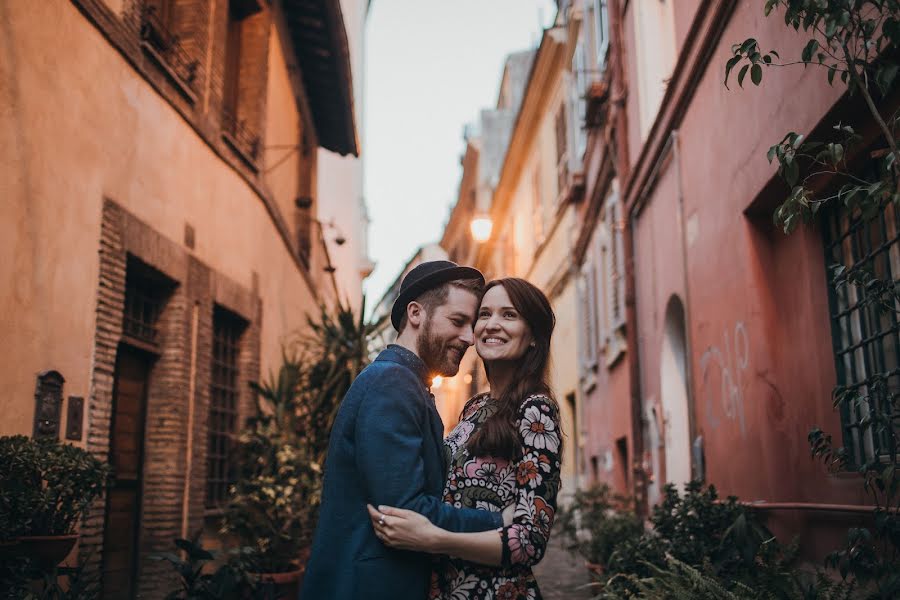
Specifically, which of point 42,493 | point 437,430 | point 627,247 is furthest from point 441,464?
point 627,247

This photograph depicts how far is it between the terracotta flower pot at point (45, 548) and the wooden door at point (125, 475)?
2342mm

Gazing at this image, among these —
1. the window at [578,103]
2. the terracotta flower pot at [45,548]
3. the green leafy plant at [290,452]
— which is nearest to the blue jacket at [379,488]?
the terracotta flower pot at [45,548]

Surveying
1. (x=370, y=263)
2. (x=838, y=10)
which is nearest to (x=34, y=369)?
(x=838, y=10)

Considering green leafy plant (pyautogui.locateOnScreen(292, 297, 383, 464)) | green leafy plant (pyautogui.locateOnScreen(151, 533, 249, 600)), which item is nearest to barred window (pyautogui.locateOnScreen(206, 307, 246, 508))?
green leafy plant (pyautogui.locateOnScreen(292, 297, 383, 464))

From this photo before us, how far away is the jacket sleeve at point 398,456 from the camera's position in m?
2.65

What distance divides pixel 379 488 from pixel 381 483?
0.02 m

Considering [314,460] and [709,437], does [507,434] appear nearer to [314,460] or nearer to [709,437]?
[709,437]

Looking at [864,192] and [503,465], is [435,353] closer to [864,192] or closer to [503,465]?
[503,465]

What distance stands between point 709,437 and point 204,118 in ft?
18.4

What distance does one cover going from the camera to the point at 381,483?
8.71 ft

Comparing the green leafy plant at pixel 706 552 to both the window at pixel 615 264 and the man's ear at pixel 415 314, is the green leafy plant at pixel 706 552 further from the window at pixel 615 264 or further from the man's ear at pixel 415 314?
the window at pixel 615 264

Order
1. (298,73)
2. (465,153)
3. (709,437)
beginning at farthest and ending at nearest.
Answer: (465,153) → (298,73) → (709,437)

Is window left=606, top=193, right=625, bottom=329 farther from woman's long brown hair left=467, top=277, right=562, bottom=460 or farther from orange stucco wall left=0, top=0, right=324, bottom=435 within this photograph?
woman's long brown hair left=467, top=277, right=562, bottom=460

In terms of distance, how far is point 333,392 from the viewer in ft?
34.1
